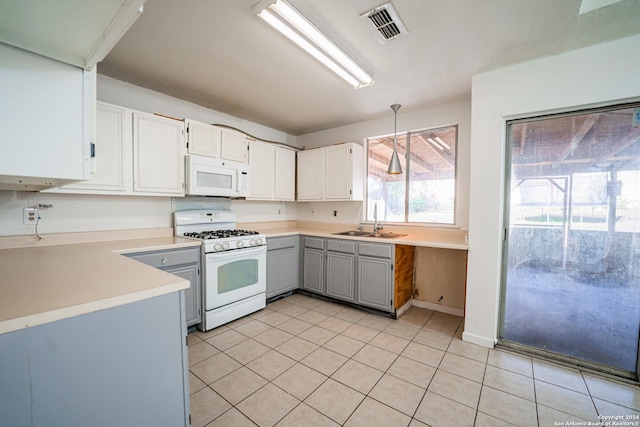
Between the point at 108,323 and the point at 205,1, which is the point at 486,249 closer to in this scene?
the point at 108,323

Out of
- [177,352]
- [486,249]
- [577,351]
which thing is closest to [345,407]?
[177,352]

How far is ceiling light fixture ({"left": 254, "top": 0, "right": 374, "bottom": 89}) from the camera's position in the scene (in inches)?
63.5

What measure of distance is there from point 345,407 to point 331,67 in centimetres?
257

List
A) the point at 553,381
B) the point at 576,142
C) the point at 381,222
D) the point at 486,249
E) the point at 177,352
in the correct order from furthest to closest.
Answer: the point at 381,222 → the point at 486,249 → the point at 576,142 → the point at 553,381 → the point at 177,352

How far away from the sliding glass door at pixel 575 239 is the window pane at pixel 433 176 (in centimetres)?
87

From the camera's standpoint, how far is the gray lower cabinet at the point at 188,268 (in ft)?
7.78

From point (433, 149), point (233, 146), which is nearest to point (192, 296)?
point (233, 146)

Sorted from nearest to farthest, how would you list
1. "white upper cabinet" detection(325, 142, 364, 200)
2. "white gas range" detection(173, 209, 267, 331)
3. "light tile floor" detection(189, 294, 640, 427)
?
"light tile floor" detection(189, 294, 640, 427)
"white gas range" detection(173, 209, 267, 331)
"white upper cabinet" detection(325, 142, 364, 200)

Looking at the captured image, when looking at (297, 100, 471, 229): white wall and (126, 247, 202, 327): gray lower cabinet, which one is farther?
(297, 100, 471, 229): white wall

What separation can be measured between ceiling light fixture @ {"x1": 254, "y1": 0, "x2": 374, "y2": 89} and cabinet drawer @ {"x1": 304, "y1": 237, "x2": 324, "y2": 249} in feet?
6.61

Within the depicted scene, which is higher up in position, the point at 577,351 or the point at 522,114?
the point at 522,114

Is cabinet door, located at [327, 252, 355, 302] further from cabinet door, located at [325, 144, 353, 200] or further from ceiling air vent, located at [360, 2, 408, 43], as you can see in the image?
ceiling air vent, located at [360, 2, 408, 43]

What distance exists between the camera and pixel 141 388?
103 cm

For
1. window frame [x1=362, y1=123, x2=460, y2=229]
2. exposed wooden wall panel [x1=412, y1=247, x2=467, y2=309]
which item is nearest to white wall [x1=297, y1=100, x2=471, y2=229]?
window frame [x1=362, y1=123, x2=460, y2=229]
